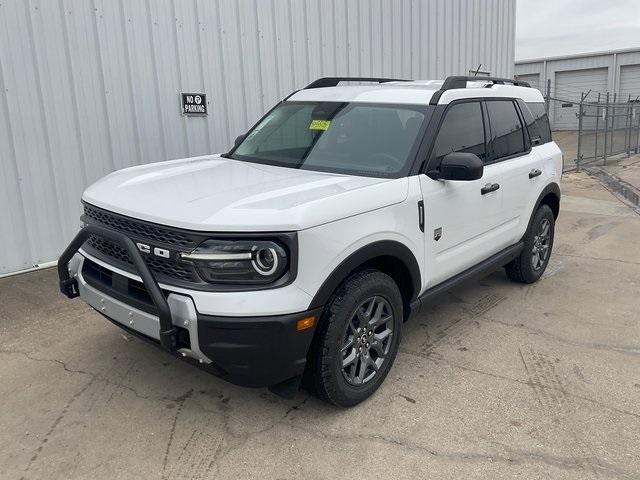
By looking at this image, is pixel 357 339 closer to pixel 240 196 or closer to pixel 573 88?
pixel 240 196

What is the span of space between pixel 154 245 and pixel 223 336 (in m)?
Result: 0.60

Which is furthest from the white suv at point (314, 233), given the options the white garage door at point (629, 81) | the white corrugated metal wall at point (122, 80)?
the white garage door at point (629, 81)

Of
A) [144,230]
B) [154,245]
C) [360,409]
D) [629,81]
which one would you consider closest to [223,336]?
[154,245]

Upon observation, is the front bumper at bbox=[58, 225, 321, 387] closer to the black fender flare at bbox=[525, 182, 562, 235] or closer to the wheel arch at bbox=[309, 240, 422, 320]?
the wheel arch at bbox=[309, 240, 422, 320]

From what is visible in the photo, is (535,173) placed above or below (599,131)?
above

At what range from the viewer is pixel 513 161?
15.1ft

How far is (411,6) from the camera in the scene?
9.47 m

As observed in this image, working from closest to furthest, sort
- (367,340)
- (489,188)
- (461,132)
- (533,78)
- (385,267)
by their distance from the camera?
(367,340), (385,267), (461,132), (489,188), (533,78)

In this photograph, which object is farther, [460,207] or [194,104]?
[194,104]

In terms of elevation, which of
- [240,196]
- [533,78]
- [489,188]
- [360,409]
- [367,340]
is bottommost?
[360,409]

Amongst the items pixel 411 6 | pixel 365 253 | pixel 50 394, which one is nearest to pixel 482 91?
pixel 365 253

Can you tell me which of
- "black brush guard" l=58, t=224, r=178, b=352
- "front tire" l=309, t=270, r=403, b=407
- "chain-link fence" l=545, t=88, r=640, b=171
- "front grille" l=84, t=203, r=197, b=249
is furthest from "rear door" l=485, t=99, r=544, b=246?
"chain-link fence" l=545, t=88, r=640, b=171

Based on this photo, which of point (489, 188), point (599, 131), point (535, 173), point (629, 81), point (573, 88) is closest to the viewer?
point (489, 188)

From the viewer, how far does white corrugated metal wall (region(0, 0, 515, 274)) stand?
526cm
